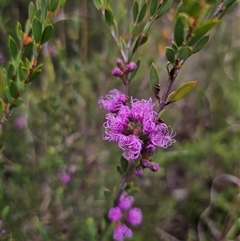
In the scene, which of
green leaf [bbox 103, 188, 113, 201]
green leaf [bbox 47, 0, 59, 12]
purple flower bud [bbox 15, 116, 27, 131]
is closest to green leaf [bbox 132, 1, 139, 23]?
green leaf [bbox 47, 0, 59, 12]

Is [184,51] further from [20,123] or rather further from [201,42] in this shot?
[20,123]

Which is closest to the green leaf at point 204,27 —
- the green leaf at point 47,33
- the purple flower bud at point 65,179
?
the green leaf at point 47,33

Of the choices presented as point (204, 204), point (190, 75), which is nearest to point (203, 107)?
point (190, 75)

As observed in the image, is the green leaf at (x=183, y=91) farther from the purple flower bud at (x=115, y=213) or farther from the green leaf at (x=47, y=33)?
the purple flower bud at (x=115, y=213)

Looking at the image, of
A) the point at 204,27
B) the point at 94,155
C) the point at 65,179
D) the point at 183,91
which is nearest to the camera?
the point at 204,27

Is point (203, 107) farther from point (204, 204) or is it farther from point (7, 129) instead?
point (7, 129)

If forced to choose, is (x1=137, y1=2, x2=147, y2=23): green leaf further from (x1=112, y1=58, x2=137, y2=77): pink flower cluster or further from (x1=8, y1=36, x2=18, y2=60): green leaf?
(x1=8, y1=36, x2=18, y2=60): green leaf

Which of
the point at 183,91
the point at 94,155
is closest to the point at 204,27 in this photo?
the point at 183,91
